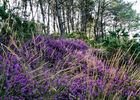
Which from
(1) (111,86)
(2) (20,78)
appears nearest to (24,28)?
(2) (20,78)

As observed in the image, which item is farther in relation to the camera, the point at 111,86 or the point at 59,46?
the point at 59,46

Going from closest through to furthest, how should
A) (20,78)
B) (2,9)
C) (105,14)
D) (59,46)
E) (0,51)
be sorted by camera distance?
1. (20,78)
2. (0,51)
3. (2,9)
4. (59,46)
5. (105,14)

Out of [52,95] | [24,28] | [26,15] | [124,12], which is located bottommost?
[52,95]

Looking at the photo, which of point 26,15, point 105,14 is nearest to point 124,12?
point 105,14

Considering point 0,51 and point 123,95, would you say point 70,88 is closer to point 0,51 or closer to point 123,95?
point 123,95

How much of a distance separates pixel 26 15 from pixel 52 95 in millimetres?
3928

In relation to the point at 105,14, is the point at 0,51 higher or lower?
lower

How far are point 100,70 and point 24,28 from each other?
3153 mm

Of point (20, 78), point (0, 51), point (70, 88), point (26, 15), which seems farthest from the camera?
point (26, 15)

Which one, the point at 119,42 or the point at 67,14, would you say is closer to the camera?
the point at 119,42

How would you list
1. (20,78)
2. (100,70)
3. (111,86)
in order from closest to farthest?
1. (20,78)
2. (111,86)
3. (100,70)

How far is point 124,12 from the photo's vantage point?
26.0 metres

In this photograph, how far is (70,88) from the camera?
2.48 m

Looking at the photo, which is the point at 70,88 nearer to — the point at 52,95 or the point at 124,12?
the point at 52,95
